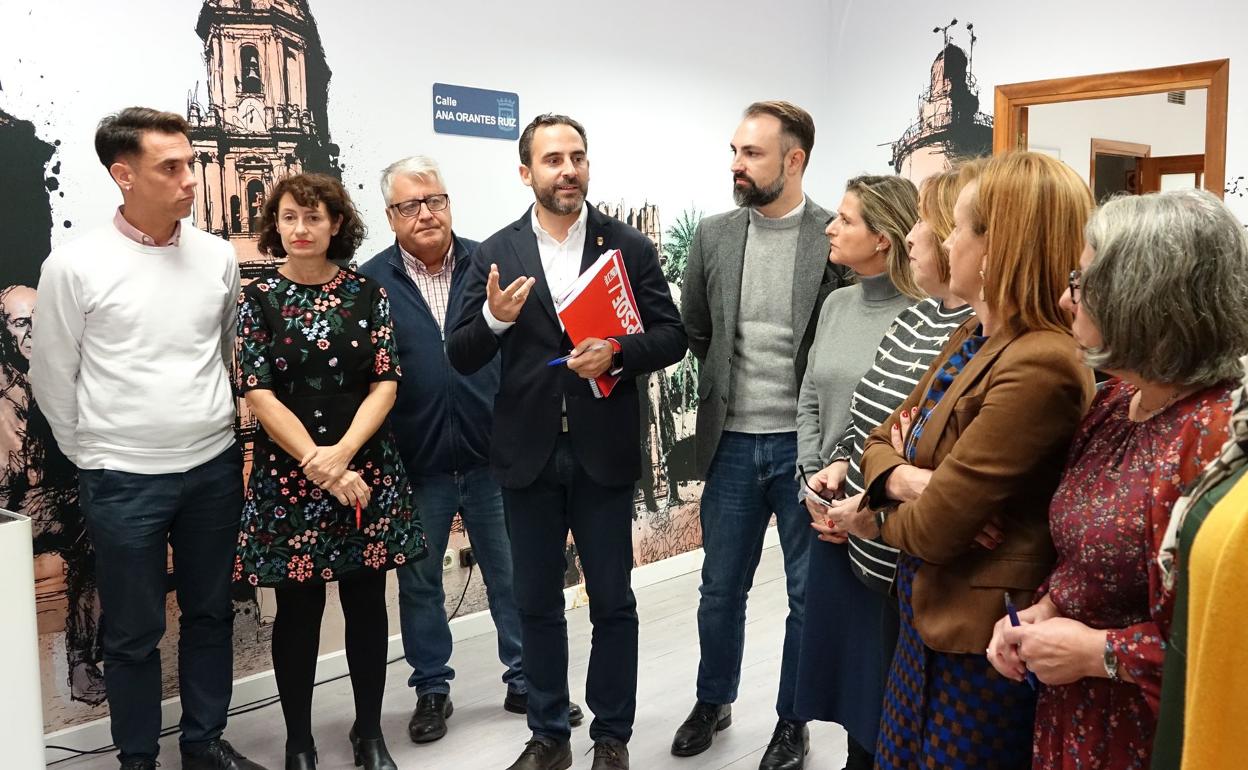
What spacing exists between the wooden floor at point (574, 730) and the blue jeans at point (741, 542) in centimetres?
23

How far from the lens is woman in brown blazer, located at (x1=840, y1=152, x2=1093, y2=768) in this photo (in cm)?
158

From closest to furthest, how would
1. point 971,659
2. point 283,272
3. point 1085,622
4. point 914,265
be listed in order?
point 1085,622, point 971,659, point 914,265, point 283,272

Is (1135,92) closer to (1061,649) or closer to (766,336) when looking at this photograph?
(766,336)

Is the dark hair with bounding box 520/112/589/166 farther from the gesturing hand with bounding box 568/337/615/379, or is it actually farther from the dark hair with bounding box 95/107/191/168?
the dark hair with bounding box 95/107/191/168

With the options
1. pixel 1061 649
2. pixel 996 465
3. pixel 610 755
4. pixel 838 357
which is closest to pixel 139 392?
pixel 610 755

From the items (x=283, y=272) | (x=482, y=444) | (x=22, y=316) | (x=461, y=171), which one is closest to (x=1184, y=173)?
(x=461, y=171)

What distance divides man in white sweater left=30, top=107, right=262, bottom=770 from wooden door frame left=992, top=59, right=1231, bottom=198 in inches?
120

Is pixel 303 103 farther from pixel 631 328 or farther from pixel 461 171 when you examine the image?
pixel 631 328

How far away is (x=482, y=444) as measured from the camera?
334 cm

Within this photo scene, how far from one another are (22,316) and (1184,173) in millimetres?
7243

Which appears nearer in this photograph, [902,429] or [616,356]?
[902,429]

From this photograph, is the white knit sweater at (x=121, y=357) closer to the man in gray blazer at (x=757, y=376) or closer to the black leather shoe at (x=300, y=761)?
the black leather shoe at (x=300, y=761)

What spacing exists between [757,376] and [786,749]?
105cm

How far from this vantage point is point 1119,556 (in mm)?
1341
